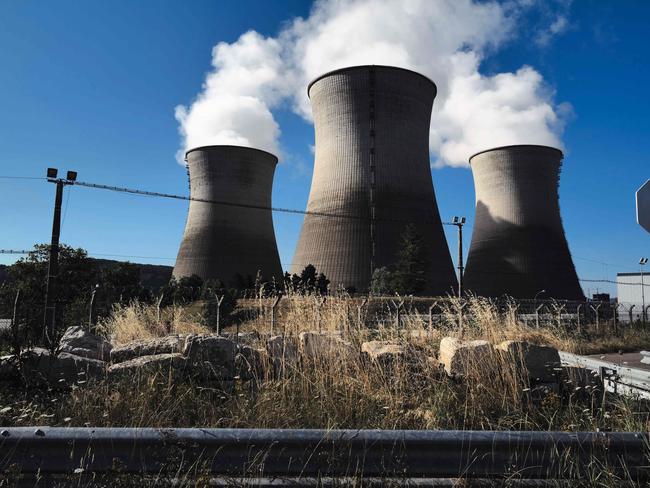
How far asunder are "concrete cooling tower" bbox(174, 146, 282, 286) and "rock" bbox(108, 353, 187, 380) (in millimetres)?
22404

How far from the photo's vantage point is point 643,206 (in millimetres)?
2801

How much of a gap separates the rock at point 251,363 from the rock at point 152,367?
0.35 meters

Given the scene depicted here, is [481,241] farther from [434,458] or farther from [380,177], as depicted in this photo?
[434,458]

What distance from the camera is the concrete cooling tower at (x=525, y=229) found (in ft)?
89.4

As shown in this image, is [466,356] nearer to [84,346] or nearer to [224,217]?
[84,346]

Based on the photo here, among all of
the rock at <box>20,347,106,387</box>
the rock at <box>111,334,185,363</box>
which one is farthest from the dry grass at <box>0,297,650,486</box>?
the rock at <box>111,334,185,363</box>

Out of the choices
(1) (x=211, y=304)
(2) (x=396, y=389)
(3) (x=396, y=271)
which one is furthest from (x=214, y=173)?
(2) (x=396, y=389)

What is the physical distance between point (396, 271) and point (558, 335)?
584 inches

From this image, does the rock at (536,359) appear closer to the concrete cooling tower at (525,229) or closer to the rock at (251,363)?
the rock at (251,363)

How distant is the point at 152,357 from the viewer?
3.21 m

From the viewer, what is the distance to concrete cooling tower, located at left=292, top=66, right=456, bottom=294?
21.7 m

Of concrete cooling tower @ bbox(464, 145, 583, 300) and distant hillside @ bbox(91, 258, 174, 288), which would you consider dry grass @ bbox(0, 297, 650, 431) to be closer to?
concrete cooling tower @ bbox(464, 145, 583, 300)

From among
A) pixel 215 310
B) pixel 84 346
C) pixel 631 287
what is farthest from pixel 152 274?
pixel 84 346

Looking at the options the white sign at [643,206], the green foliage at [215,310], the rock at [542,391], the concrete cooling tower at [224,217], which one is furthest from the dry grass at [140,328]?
the concrete cooling tower at [224,217]
